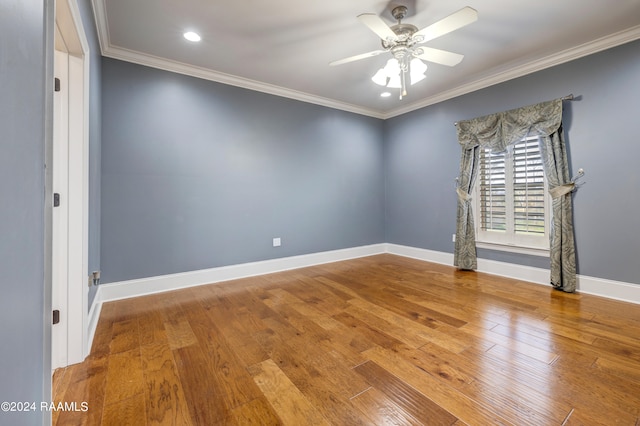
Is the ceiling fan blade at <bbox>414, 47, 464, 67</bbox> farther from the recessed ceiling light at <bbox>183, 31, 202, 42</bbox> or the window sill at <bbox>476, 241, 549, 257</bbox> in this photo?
the window sill at <bbox>476, 241, 549, 257</bbox>

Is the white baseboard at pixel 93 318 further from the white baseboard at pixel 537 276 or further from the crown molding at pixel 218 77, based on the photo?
the white baseboard at pixel 537 276

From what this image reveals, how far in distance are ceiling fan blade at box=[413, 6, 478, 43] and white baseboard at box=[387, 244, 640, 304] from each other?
3.06m

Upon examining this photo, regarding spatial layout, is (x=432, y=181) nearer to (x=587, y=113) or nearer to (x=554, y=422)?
(x=587, y=113)

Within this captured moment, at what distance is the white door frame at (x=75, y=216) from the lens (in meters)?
1.76

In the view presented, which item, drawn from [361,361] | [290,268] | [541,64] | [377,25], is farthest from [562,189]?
[290,268]

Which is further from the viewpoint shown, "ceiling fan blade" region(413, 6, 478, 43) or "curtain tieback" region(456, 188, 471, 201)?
"curtain tieback" region(456, 188, 471, 201)

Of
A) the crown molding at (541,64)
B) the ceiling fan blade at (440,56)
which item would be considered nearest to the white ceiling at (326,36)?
the crown molding at (541,64)

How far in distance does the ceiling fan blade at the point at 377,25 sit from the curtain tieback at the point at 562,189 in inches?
103

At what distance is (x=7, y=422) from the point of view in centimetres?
57

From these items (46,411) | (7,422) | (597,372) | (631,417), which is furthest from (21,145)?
(597,372)

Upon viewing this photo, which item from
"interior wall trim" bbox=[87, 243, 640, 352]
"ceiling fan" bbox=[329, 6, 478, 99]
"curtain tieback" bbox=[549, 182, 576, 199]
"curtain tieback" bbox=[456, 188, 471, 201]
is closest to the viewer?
"ceiling fan" bbox=[329, 6, 478, 99]

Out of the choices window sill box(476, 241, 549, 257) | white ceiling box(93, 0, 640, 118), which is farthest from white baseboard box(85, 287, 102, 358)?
window sill box(476, 241, 549, 257)

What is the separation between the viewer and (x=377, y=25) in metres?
2.09

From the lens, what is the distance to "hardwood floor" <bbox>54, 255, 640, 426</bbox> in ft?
4.56
